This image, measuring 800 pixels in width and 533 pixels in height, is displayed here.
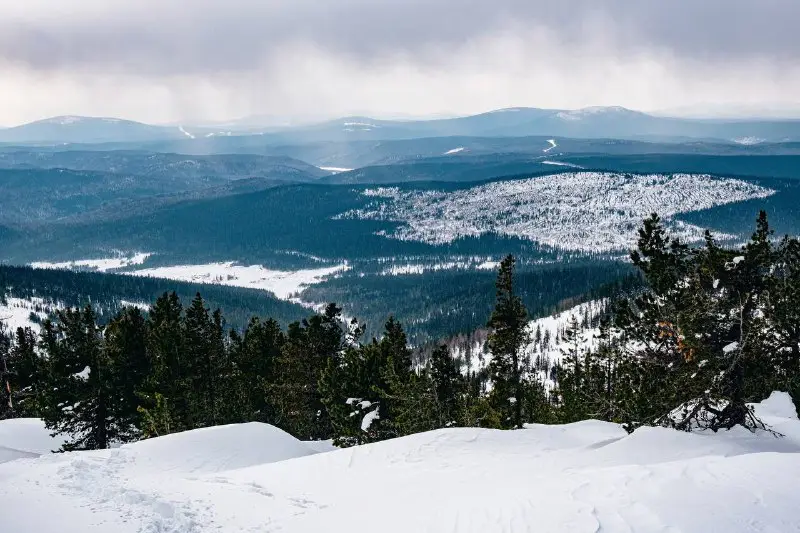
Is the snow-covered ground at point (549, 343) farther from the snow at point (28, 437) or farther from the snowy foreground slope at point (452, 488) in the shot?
the snowy foreground slope at point (452, 488)

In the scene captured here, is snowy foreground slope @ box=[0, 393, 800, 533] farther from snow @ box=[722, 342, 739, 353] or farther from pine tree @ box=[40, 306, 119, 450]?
pine tree @ box=[40, 306, 119, 450]

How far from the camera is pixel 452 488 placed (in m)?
17.8

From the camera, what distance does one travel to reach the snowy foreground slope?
44.0ft

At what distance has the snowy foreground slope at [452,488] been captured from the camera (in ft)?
44.0

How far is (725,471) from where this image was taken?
14.9 meters

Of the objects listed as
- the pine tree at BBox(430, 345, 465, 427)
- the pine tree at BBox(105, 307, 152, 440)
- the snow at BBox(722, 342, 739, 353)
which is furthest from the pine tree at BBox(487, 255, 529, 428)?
the pine tree at BBox(105, 307, 152, 440)

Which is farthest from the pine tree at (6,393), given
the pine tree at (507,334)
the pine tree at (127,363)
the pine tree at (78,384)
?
the pine tree at (507,334)

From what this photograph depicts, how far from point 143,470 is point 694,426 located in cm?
2154

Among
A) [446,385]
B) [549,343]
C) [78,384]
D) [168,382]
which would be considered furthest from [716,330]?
[549,343]

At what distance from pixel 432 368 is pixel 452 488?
23.7m

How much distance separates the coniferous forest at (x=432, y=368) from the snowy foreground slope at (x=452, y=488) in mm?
2405

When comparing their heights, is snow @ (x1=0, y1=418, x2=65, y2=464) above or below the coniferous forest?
below

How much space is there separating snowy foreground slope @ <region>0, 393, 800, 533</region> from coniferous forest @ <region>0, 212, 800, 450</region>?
7.89 feet

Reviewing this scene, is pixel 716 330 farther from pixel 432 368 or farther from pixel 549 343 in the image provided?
pixel 549 343
